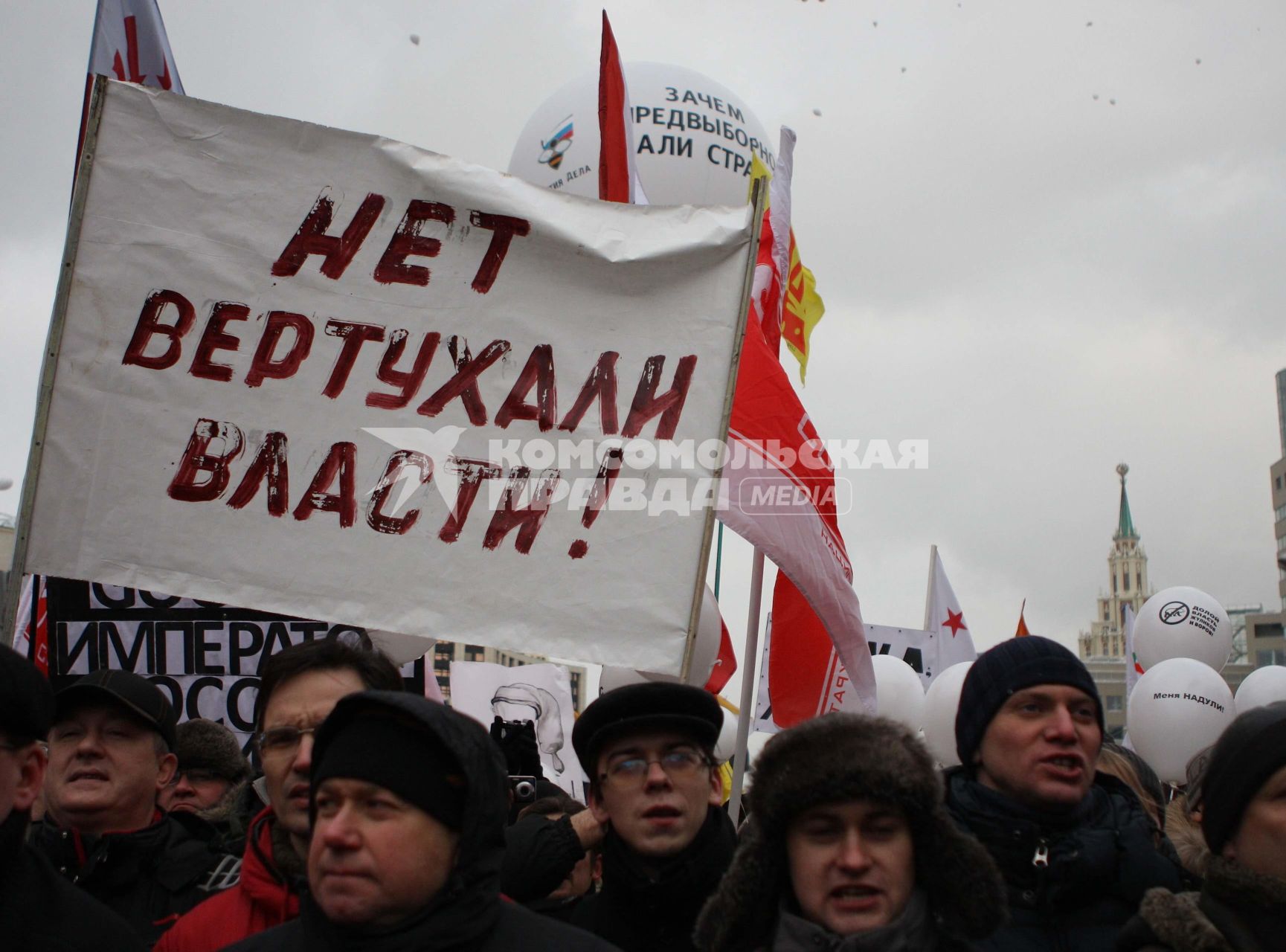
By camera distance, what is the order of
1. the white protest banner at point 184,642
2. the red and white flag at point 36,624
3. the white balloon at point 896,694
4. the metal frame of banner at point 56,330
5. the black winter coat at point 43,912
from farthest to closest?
the white balloon at point 896,694 < the red and white flag at point 36,624 < the white protest banner at point 184,642 < the metal frame of banner at point 56,330 < the black winter coat at point 43,912

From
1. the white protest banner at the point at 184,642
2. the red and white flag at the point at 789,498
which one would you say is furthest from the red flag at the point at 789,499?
the white protest banner at the point at 184,642

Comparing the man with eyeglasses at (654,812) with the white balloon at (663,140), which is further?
the white balloon at (663,140)

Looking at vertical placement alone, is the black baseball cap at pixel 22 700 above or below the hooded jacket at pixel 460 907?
above

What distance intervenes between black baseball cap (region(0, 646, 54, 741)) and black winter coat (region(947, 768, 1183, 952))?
75.5 inches

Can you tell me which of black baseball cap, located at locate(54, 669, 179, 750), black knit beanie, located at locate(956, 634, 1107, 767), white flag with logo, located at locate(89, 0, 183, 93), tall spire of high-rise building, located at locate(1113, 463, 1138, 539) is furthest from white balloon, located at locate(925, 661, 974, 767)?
tall spire of high-rise building, located at locate(1113, 463, 1138, 539)

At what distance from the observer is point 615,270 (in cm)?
416

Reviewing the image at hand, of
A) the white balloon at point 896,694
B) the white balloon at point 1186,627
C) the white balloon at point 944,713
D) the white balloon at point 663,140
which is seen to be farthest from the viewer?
the white balloon at point 1186,627

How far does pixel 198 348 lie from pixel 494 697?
375cm

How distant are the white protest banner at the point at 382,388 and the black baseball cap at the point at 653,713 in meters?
0.70

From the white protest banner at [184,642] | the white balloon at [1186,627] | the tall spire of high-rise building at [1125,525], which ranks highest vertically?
the tall spire of high-rise building at [1125,525]

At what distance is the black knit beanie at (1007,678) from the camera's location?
2820 mm

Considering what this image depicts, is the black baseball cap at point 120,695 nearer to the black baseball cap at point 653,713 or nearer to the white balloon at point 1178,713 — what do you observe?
the black baseball cap at point 653,713

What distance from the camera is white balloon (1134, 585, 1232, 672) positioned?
36.4ft

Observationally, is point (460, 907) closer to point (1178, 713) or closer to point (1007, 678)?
point (1007, 678)
